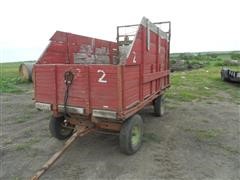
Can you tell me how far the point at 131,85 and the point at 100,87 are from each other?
0.53 metres

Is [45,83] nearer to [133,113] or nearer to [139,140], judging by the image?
[133,113]

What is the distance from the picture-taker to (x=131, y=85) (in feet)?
14.6

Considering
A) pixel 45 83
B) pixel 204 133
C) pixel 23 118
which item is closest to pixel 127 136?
pixel 45 83

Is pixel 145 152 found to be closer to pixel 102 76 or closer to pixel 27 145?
pixel 102 76

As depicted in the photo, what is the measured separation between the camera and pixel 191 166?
4402mm

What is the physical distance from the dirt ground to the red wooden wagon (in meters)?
0.38

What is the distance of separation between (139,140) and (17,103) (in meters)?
6.48

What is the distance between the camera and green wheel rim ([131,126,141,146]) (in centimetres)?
489

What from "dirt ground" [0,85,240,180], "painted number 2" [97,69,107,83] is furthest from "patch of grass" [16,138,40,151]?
"painted number 2" [97,69,107,83]

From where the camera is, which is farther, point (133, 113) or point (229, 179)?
point (133, 113)

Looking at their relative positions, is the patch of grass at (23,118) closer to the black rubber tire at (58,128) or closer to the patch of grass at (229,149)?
the black rubber tire at (58,128)

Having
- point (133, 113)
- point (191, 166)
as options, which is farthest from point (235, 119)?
point (133, 113)

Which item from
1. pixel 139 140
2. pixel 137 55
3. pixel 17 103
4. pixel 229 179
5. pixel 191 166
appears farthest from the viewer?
pixel 17 103

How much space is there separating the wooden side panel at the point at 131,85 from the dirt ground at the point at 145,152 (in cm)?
103
